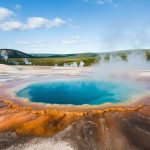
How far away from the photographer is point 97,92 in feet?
98.4

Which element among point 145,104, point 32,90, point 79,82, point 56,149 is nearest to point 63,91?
point 32,90

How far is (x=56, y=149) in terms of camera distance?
13430mm

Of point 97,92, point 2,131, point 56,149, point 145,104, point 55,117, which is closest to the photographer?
point 56,149

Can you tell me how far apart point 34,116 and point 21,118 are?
106 cm

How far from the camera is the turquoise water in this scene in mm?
25328

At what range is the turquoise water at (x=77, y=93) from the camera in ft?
83.1

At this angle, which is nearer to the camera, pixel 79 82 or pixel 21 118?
pixel 21 118

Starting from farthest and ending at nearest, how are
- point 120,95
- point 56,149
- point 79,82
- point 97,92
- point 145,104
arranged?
point 79,82
point 97,92
point 120,95
point 145,104
point 56,149

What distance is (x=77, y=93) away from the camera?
29781 millimetres

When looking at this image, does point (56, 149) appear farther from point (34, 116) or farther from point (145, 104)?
point (145, 104)

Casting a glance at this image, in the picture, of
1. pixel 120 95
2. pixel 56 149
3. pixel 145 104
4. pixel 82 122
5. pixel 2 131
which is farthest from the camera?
pixel 120 95

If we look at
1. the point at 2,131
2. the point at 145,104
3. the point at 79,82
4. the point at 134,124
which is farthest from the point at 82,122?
the point at 79,82

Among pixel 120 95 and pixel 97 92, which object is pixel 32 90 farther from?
pixel 120 95

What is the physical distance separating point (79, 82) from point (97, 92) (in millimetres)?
8262
